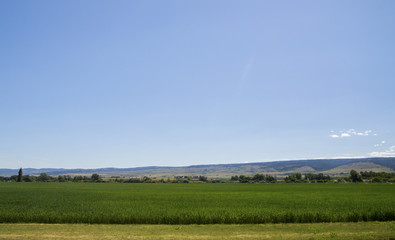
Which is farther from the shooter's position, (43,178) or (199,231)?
(43,178)

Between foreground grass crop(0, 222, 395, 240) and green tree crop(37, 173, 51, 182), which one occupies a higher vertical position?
foreground grass crop(0, 222, 395, 240)

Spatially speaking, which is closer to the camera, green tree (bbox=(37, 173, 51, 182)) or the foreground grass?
the foreground grass

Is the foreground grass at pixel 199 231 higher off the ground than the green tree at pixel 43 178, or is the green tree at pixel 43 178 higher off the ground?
the foreground grass at pixel 199 231

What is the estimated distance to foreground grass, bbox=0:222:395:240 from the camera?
15.8 meters

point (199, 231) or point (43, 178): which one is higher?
point (199, 231)

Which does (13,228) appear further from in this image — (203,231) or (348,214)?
(348,214)

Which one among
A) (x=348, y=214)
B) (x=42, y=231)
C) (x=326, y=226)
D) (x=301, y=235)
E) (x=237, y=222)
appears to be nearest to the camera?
(x=301, y=235)

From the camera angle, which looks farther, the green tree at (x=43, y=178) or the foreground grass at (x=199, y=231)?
the green tree at (x=43, y=178)

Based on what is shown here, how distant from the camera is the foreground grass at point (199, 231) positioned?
1584cm

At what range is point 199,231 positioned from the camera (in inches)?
693

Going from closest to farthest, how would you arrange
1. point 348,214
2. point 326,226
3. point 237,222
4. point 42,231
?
point 42,231, point 326,226, point 237,222, point 348,214

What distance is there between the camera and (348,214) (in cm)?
2253

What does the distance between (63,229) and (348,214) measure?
24.4m

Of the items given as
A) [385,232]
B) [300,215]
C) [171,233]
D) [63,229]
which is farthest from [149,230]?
[385,232]
